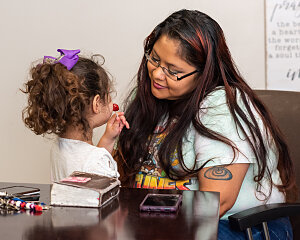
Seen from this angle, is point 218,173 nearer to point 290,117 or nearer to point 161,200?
point 161,200

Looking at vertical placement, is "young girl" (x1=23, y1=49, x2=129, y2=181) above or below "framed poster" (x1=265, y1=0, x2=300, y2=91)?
below

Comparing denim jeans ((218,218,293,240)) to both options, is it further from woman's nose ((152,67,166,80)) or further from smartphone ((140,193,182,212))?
woman's nose ((152,67,166,80))

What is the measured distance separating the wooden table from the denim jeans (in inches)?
12.1

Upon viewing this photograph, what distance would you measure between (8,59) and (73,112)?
1613 mm

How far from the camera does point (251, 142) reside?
1660mm

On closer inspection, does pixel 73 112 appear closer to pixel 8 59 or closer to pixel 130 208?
pixel 130 208

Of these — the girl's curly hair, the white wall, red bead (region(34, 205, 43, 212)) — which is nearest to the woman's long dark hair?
the girl's curly hair

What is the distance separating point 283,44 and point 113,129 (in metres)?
1.29

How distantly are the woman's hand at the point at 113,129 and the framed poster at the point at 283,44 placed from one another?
3.85 feet

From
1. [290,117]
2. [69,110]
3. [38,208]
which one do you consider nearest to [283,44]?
[290,117]

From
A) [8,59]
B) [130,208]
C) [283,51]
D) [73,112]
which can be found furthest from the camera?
[8,59]

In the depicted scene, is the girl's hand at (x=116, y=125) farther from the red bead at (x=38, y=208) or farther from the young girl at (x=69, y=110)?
the red bead at (x=38, y=208)

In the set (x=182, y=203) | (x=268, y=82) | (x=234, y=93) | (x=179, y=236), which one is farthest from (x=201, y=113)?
(x=268, y=82)

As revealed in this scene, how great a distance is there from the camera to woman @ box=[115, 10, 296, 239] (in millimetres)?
1626
